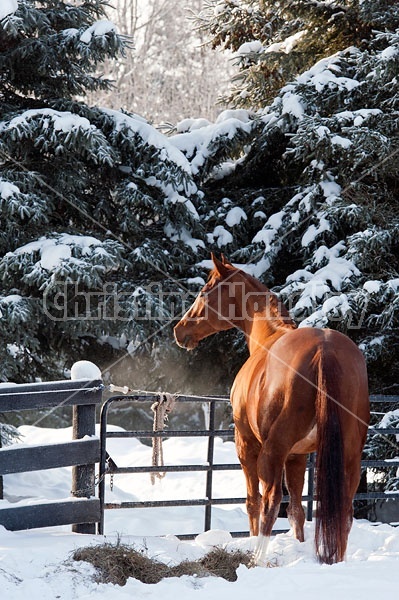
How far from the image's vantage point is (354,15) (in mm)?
10539

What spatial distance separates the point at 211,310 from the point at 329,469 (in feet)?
6.96

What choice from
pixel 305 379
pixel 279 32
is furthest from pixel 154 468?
pixel 279 32

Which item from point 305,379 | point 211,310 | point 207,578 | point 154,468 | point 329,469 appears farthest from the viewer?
point 154,468

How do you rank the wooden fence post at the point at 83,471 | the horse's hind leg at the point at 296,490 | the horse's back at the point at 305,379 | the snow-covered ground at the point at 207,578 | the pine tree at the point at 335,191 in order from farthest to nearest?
the pine tree at the point at 335,191 < the wooden fence post at the point at 83,471 < the horse's hind leg at the point at 296,490 < the horse's back at the point at 305,379 < the snow-covered ground at the point at 207,578

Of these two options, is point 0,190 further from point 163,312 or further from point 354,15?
point 354,15

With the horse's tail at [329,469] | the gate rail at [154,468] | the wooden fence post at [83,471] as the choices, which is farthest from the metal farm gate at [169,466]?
the horse's tail at [329,469]

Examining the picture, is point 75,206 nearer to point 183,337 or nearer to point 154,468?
point 183,337

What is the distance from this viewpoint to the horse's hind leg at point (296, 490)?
5.42 meters

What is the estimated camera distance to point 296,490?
221 inches

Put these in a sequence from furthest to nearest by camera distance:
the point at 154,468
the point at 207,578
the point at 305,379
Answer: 1. the point at 154,468
2. the point at 305,379
3. the point at 207,578

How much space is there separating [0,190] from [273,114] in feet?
12.5

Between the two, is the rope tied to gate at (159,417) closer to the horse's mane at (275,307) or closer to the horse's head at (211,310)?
the horse's head at (211,310)

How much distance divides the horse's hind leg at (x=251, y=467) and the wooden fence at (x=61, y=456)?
1.11 metres

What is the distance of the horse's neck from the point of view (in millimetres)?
5768
